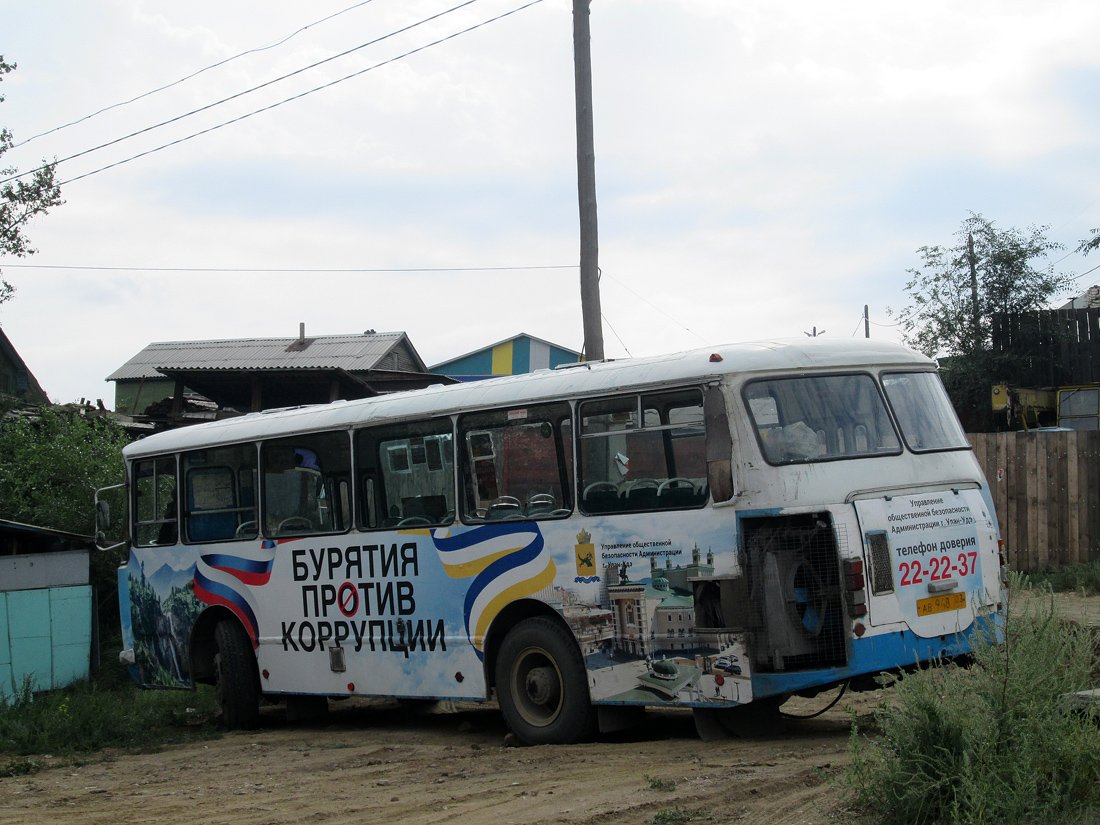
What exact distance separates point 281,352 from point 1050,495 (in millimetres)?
26447

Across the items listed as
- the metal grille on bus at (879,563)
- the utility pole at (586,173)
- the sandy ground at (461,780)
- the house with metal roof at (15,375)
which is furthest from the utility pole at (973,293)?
the house with metal roof at (15,375)

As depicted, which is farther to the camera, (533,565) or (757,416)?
(533,565)

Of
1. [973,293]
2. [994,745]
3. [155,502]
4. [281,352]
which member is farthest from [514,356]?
[994,745]

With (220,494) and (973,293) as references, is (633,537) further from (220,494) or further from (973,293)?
(973,293)

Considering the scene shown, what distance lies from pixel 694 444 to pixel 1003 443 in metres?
8.93

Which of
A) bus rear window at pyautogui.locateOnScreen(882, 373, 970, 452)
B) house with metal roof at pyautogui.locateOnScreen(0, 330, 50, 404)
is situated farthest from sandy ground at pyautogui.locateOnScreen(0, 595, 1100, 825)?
house with metal roof at pyautogui.locateOnScreen(0, 330, 50, 404)

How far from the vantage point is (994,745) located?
4535mm

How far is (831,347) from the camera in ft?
23.8

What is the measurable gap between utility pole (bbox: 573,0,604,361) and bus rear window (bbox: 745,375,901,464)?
5.58 m

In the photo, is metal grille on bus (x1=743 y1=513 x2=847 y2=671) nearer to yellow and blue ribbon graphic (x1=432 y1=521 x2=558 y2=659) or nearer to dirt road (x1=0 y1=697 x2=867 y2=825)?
dirt road (x1=0 y1=697 x2=867 y2=825)

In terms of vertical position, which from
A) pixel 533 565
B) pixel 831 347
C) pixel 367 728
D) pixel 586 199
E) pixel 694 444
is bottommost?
pixel 367 728

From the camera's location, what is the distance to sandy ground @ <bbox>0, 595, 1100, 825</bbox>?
5.62m

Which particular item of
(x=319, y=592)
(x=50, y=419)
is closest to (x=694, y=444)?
(x=319, y=592)

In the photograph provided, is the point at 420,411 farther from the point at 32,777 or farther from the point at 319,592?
the point at 32,777
